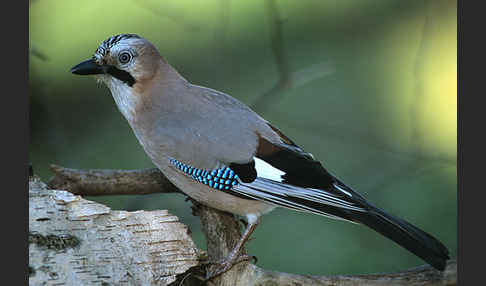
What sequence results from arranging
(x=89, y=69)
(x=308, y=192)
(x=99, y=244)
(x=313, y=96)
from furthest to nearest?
1. (x=313, y=96)
2. (x=89, y=69)
3. (x=308, y=192)
4. (x=99, y=244)

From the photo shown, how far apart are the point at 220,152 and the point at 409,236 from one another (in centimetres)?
71

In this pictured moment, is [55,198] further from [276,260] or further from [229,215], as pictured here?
[276,260]

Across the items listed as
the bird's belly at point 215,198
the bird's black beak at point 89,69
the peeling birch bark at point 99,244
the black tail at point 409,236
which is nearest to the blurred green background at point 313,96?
the bird's belly at point 215,198

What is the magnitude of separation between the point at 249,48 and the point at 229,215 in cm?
141

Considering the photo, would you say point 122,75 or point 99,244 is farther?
point 122,75

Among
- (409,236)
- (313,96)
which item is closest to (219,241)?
(409,236)

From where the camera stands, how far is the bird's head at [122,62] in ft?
6.98

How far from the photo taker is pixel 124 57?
214 cm

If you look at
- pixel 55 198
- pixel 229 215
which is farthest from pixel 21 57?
pixel 229 215

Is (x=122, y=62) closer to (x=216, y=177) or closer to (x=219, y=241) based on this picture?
(x=216, y=177)

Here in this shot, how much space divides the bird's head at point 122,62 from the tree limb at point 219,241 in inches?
16.7

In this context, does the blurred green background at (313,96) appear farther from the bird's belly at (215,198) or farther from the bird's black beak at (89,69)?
the bird's black beak at (89,69)

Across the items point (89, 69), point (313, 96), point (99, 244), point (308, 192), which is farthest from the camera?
point (313, 96)

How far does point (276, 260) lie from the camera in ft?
10.7
